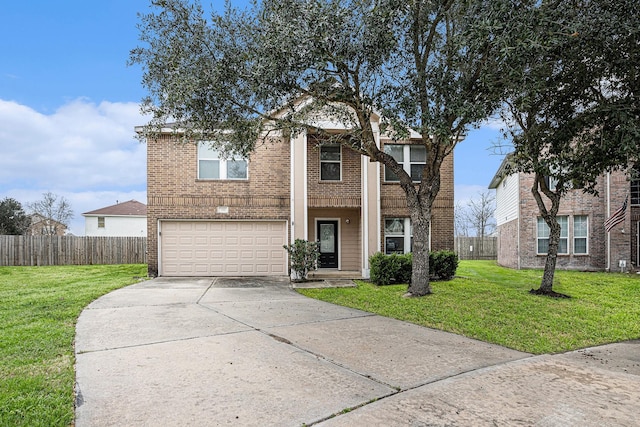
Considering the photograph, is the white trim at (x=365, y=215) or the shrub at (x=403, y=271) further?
the white trim at (x=365, y=215)

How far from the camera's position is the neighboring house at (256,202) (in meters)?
14.2

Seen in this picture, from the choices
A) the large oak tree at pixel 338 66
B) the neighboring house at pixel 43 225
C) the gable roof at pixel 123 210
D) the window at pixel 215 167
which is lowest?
the neighboring house at pixel 43 225

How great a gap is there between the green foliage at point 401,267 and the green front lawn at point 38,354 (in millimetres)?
7470

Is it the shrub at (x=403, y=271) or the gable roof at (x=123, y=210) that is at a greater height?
the gable roof at (x=123, y=210)

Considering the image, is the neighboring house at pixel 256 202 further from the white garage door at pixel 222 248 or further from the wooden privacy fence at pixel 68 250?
the wooden privacy fence at pixel 68 250

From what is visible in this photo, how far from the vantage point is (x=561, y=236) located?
730 inches

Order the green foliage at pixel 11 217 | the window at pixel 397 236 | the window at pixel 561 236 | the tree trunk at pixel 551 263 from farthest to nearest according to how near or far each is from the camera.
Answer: the green foliage at pixel 11 217, the window at pixel 561 236, the window at pixel 397 236, the tree trunk at pixel 551 263

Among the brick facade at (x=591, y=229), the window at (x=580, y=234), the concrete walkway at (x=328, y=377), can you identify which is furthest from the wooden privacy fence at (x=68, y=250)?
the window at (x=580, y=234)

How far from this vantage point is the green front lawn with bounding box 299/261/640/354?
6.32 m

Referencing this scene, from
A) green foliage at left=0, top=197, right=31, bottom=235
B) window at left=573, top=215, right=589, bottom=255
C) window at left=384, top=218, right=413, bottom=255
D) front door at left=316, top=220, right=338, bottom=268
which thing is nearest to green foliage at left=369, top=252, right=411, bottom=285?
window at left=384, top=218, right=413, bottom=255

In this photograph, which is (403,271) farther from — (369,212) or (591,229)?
(591,229)

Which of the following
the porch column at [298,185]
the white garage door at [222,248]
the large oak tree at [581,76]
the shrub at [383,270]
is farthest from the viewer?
the white garage door at [222,248]

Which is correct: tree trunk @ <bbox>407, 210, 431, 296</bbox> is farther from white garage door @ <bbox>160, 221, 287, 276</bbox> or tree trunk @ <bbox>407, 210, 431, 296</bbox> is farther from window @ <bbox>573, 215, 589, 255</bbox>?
window @ <bbox>573, 215, 589, 255</bbox>

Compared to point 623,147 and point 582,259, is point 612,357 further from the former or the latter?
point 582,259
